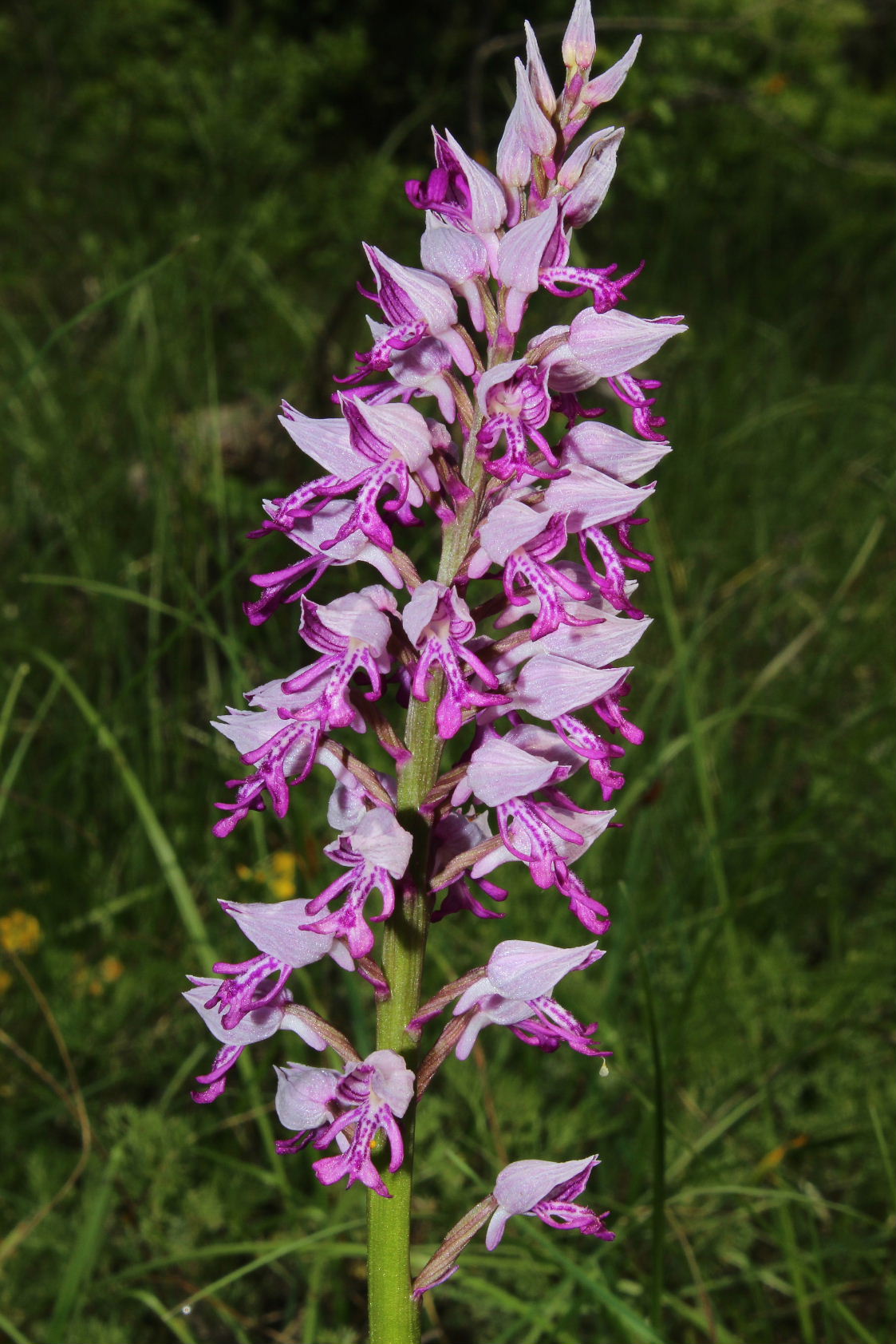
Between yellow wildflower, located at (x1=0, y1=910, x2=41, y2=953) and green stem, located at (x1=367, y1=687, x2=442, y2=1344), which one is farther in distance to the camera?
yellow wildflower, located at (x1=0, y1=910, x2=41, y2=953)

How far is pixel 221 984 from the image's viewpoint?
1.56 m

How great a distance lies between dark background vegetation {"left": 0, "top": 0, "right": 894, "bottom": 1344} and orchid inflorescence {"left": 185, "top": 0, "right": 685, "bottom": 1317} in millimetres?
338

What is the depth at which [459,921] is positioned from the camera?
3199 mm

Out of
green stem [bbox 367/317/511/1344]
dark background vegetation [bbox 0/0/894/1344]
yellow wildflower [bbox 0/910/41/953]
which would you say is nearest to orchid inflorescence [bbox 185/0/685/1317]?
green stem [bbox 367/317/511/1344]

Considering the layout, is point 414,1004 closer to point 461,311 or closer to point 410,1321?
point 410,1321

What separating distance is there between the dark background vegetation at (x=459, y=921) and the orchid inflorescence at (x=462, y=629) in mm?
338

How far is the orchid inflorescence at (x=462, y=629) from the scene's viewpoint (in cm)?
140

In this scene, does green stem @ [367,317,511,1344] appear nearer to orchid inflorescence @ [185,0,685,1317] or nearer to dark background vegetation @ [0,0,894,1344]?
orchid inflorescence @ [185,0,685,1317]

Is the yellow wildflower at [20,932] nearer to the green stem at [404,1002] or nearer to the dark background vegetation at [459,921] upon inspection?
the dark background vegetation at [459,921]

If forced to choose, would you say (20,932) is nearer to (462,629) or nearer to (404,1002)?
(404,1002)

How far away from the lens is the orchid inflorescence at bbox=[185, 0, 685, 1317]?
140cm

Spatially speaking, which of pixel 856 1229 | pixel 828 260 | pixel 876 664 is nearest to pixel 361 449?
pixel 856 1229

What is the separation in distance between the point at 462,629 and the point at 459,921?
1.96 m

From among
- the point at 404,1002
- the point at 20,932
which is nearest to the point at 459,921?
the point at 20,932
